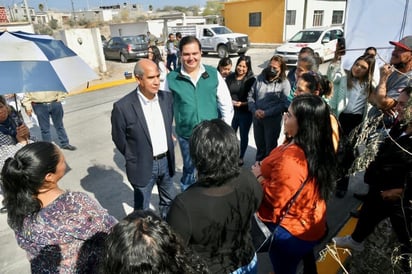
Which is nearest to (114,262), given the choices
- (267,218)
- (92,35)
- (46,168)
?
(46,168)

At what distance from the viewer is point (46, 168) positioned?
5.01 feet

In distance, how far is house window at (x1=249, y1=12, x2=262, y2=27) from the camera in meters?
23.5

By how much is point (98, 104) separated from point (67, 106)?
0.87m

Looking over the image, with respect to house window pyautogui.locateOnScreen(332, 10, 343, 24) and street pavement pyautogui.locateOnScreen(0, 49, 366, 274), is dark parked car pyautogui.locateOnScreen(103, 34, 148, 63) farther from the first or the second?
house window pyautogui.locateOnScreen(332, 10, 343, 24)

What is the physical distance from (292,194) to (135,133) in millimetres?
1463

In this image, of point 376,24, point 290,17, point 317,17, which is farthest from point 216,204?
point 317,17

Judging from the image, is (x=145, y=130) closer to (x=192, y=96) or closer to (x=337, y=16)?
(x=192, y=96)

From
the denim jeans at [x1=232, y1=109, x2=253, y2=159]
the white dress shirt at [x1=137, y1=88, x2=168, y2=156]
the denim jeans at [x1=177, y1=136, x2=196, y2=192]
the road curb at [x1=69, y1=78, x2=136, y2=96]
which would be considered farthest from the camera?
the road curb at [x1=69, y1=78, x2=136, y2=96]

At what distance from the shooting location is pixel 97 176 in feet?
14.7

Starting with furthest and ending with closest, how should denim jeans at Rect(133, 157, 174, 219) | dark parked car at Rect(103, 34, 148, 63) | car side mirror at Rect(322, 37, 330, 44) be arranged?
dark parked car at Rect(103, 34, 148, 63), car side mirror at Rect(322, 37, 330, 44), denim jeans at Rect(133, 157, 174, 219)

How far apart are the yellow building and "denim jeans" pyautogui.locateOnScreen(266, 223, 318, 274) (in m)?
22.8

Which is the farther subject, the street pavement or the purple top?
the street pavement

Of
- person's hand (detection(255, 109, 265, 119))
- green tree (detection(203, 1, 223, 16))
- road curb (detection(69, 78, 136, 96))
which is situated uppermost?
green tree (detection(203, 1, 223, 16))

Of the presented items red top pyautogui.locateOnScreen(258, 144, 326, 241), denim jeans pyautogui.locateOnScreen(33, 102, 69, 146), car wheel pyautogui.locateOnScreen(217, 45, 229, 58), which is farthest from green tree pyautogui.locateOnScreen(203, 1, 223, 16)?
red top pyautogui.locateOnScreen(258, 144, 326, 241)
